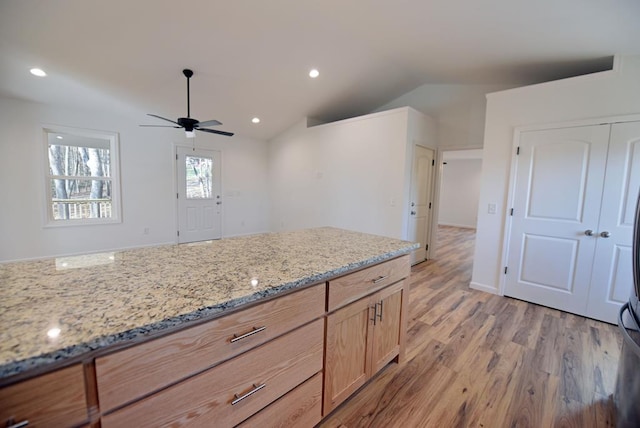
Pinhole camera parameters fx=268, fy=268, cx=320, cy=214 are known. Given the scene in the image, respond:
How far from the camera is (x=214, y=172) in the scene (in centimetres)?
605

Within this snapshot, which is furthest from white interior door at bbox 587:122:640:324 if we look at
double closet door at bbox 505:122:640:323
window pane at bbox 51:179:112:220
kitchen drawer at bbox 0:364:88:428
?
window pane at bbox 51:179:112:220

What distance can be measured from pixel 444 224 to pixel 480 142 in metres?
5.30

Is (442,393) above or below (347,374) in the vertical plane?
below

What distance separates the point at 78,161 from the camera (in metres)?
4.59

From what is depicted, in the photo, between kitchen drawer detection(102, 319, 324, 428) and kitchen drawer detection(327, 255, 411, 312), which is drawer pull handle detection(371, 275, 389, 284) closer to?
kitchen drawer detection(327, 255, 411, 312)

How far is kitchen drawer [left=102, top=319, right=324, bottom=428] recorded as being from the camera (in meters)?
0.83

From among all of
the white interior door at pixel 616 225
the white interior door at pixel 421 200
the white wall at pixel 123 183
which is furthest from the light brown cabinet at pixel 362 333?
the white wall at pixel 123 183

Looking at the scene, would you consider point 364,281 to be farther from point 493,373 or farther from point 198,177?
point 198,177

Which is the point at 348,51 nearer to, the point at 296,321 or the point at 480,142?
the point at 480,142

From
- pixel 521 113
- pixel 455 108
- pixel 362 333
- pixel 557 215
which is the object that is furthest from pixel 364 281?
pixel 455 108

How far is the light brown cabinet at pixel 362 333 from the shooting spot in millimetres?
1413

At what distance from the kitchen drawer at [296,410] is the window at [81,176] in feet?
16.8

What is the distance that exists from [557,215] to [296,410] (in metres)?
3.28

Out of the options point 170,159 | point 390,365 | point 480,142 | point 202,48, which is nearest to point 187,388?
point 390,365
